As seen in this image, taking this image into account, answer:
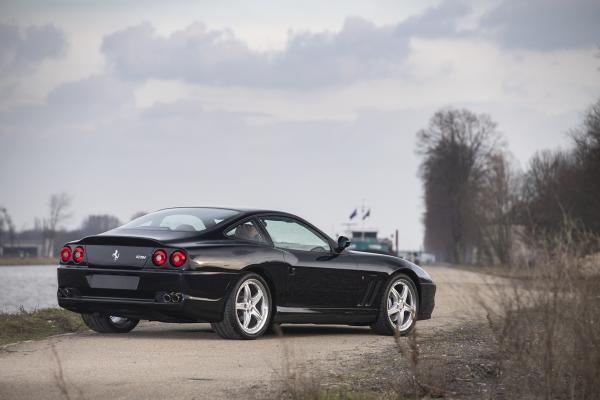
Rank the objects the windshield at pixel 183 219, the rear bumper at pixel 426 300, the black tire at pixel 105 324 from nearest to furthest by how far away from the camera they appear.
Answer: the windshield at pixel 183 219 → the black tire at pixel 105 324 → the rear bumper at pixel 426 300

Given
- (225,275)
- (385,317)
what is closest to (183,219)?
(225,275)

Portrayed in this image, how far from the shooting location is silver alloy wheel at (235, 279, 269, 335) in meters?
11.2

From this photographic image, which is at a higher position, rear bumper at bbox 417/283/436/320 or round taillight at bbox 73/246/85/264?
round taillight at bbox 73/246/85/264

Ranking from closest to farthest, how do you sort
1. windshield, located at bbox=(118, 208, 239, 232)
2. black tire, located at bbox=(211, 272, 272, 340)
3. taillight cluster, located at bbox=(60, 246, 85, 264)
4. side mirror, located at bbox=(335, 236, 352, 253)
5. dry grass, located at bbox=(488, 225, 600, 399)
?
dry grass, located at bbox=(488, 225, 600, 399) < black tire, located at bbox=(211, 272, 272, 340) < taillight cluster, located at bbox=(60, 246, 85, 264) < windshield, located at bbox=(118, 208, 239, 232) < side mirror, located at bbox=(335, 236, 352, 253)

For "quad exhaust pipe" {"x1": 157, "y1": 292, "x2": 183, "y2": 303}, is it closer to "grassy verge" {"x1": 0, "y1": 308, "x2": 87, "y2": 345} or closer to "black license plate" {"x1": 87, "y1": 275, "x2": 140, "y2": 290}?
"black license plate" {"x1": 87, "y1": 275, "x2": 140, "y2": 290}

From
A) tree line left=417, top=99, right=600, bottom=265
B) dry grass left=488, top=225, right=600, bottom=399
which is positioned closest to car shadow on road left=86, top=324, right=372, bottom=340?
dry grass left=488, top=225, right=600, bottom=399

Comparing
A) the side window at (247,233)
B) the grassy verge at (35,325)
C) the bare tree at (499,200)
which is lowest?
the grassy verge at (35,325)

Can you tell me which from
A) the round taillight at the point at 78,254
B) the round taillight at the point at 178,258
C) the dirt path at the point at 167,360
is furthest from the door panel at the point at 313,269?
the round taillight at the point at 78,254

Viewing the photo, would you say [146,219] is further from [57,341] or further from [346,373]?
[346,373]

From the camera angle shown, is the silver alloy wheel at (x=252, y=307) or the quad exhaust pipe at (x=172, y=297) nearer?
the quad exhaust pipe at (x=172, y=297)

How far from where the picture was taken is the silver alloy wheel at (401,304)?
12953 mm

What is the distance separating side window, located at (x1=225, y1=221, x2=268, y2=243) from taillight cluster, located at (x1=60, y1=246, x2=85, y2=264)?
4.64ft

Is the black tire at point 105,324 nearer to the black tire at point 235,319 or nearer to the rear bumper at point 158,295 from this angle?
the rear bumper at point 158,295

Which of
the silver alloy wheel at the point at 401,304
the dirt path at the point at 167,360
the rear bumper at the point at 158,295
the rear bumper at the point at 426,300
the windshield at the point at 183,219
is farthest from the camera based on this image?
the rear bumper at the point at 426,300
